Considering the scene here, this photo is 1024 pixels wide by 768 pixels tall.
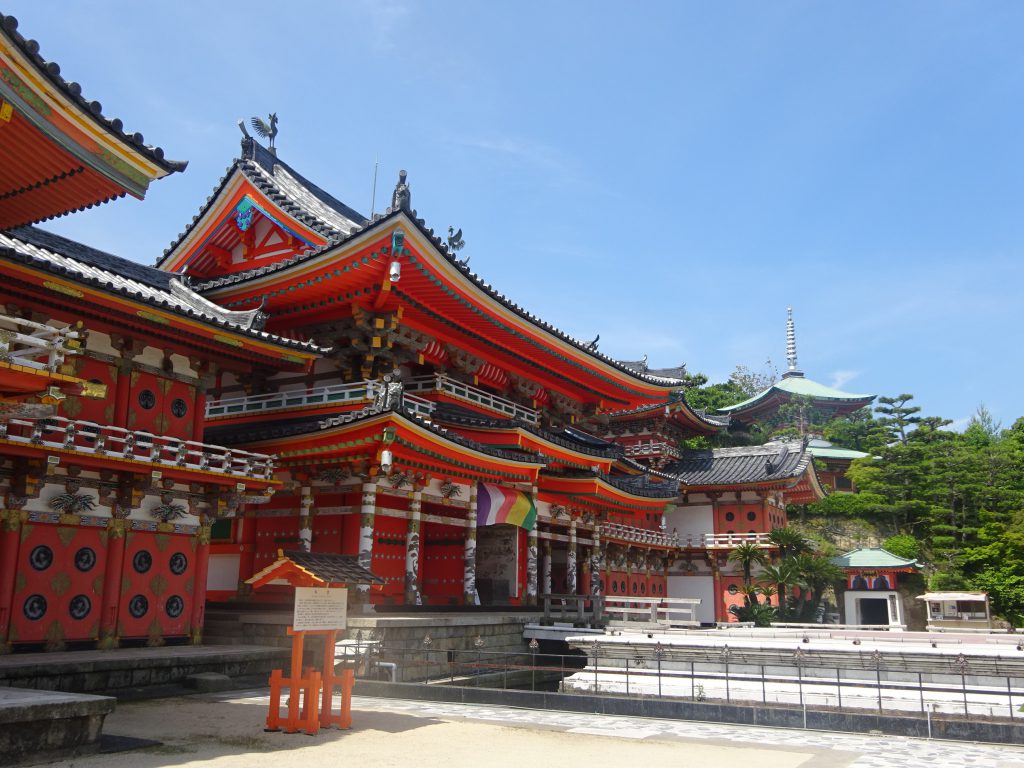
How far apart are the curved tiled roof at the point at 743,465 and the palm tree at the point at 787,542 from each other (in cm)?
326

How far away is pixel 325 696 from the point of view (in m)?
12.9

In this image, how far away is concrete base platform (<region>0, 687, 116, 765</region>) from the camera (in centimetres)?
966

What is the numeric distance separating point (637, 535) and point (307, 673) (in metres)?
30.3

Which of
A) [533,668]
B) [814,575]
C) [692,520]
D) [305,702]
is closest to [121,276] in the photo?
[305,702]

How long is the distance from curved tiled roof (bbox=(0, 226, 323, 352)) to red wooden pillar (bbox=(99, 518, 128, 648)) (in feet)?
16.6

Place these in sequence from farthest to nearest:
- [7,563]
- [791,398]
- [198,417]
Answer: [791,398] < [198,417] < [7,563]

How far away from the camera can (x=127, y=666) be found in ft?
52.7

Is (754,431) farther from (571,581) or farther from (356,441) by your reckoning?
(356,441)

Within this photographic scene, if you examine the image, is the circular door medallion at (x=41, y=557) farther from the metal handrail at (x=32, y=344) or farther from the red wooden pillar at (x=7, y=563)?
the metal handrail at (x=32, y=344)

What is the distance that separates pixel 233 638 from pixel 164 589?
2.24m

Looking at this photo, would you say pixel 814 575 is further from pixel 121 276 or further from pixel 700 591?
pixel 121 276

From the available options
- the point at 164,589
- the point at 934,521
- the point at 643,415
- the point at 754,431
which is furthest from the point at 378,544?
the point at 754,431

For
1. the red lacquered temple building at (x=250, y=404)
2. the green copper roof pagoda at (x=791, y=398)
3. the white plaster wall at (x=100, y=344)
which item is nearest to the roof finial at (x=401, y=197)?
the red lacquered temple building at (x=250, y=404)

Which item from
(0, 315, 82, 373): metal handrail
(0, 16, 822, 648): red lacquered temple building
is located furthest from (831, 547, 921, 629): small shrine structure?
(0, 315, 82, 373): metal handrail
